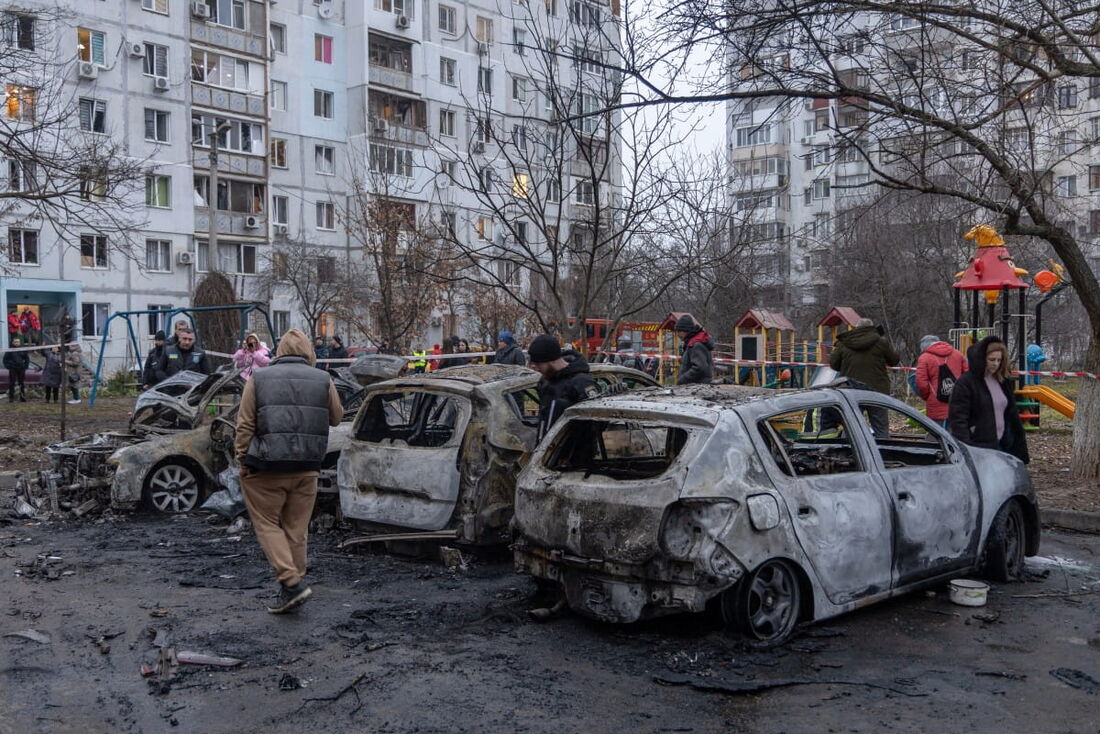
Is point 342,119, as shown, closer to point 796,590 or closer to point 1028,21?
point 1028,21

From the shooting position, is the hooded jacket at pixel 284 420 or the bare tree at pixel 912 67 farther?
the bare tree at pixel 912 67

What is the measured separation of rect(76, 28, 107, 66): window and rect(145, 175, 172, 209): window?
482 cm

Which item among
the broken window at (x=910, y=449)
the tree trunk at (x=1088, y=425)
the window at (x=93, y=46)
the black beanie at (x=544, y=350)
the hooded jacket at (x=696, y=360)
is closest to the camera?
the broken window at (x=910, y=449)

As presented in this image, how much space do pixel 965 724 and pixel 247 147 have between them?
44.4 meters

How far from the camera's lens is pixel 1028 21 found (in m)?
9.47

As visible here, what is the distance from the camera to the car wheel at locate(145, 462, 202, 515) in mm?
10586

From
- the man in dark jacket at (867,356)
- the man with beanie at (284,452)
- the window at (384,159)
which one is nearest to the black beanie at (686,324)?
the man in dark jacket at (867,356)

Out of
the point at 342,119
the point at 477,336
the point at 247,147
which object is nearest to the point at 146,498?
the point at 477,336

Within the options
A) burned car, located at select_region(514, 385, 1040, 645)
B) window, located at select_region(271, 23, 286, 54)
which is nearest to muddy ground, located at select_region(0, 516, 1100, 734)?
burned car, located at select_region(514, 385, 1040, 645)

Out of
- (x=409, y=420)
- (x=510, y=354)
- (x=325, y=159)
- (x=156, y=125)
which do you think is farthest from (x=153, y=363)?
(x=325, y=159)

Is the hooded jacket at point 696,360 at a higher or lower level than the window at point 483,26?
lower

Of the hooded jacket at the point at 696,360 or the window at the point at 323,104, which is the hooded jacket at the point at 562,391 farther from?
the window at the point at 323,104

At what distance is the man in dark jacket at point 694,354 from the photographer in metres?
12.2

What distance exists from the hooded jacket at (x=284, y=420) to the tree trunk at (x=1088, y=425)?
8357mm
